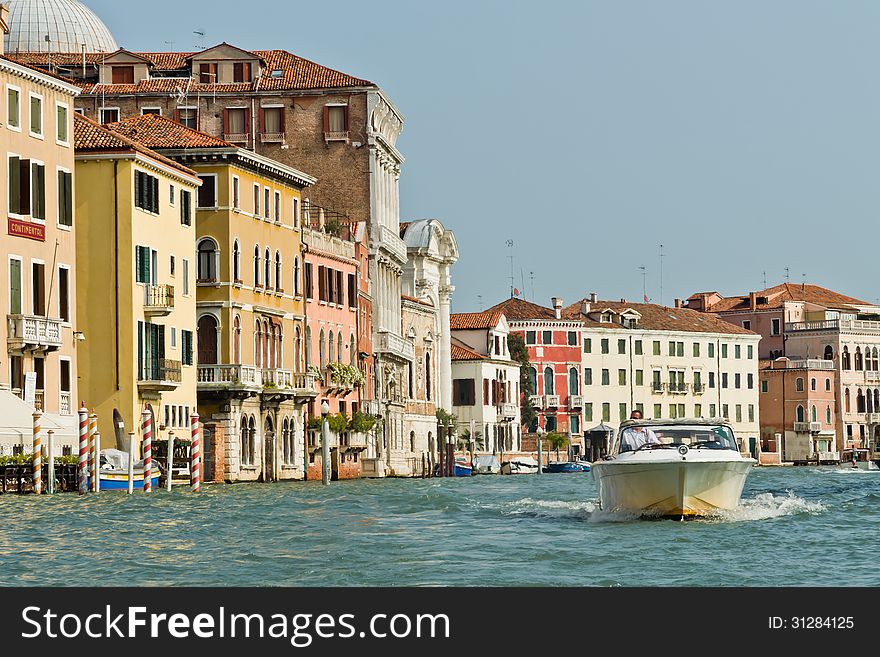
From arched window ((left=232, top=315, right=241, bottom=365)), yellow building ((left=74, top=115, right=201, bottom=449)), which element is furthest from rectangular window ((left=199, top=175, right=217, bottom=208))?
yellow building ((left=74, top=115, right=201, bottom=449))

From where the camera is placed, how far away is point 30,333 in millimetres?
41438

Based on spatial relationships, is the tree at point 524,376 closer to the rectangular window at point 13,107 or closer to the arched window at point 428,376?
the arched window at point 428,376

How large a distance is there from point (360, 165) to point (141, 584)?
158 feet

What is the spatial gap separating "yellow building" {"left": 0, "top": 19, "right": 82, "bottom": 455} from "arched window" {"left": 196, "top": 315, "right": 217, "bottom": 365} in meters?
7.48

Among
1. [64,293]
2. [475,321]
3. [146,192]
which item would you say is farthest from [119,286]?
[475,321]

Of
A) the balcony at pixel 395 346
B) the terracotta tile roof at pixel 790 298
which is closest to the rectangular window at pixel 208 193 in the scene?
the balcony at pixel 395 346

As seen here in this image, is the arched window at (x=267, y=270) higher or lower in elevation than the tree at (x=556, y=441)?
higher

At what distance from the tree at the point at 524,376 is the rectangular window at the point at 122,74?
37045 millimetres

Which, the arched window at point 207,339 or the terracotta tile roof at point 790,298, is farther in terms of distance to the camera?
the terracotta tile roof at point 790,298

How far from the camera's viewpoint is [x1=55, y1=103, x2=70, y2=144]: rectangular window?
4416cm

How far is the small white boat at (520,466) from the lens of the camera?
8850 cm

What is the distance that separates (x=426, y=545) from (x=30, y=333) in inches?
811

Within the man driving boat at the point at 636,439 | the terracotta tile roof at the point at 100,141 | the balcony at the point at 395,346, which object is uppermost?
the terracotta tile roof at the point at 100,141

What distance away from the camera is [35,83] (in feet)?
142
